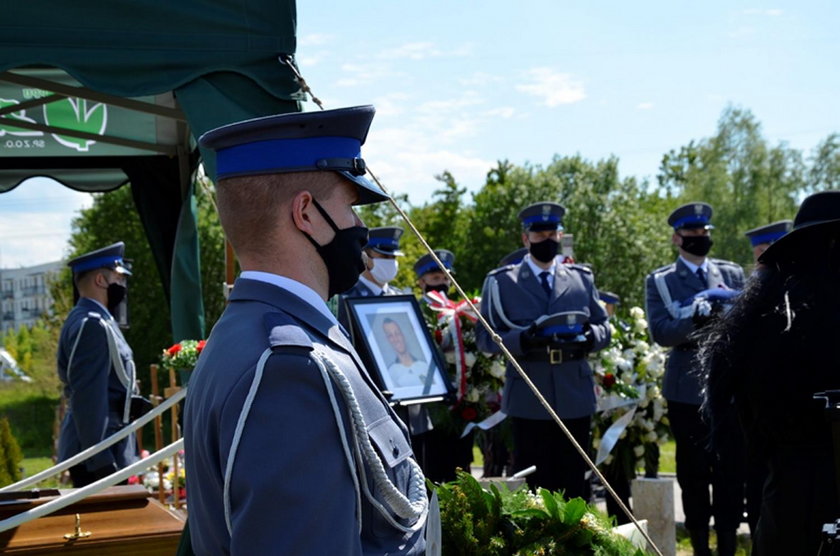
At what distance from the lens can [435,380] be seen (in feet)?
19.7

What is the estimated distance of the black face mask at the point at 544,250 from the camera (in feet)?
23.3

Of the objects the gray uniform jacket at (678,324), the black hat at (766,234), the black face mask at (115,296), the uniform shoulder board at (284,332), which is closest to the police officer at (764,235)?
the black hat at (766,234)

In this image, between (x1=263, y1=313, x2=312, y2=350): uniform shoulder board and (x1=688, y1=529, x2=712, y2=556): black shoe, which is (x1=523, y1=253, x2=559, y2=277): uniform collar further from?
(x1=263, y1=313, x2=312, y2=350): uniform shoulder board

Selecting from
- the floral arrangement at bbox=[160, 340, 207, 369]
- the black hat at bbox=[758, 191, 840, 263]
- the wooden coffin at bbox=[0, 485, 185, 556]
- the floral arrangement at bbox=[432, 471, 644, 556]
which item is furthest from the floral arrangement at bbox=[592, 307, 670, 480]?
the floral arrangement at bbox=[432, 471, 644, 556]

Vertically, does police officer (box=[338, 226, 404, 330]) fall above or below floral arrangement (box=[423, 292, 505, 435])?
above

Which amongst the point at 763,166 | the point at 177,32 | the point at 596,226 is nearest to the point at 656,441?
the point at 177,32

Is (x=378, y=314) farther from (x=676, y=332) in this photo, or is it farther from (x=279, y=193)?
(x=279, y=193)

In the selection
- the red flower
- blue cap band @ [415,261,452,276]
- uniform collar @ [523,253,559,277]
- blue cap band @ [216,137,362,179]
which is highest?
blue cap band @ [415,261,452,276]

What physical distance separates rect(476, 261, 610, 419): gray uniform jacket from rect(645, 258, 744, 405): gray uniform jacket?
44 cm

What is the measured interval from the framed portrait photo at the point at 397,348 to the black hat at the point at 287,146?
3.55 meters

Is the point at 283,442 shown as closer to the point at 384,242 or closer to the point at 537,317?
the point at 537,317

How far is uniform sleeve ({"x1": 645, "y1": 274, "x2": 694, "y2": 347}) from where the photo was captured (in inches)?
277

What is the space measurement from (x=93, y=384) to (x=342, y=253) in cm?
460

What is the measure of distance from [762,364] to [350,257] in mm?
2199
